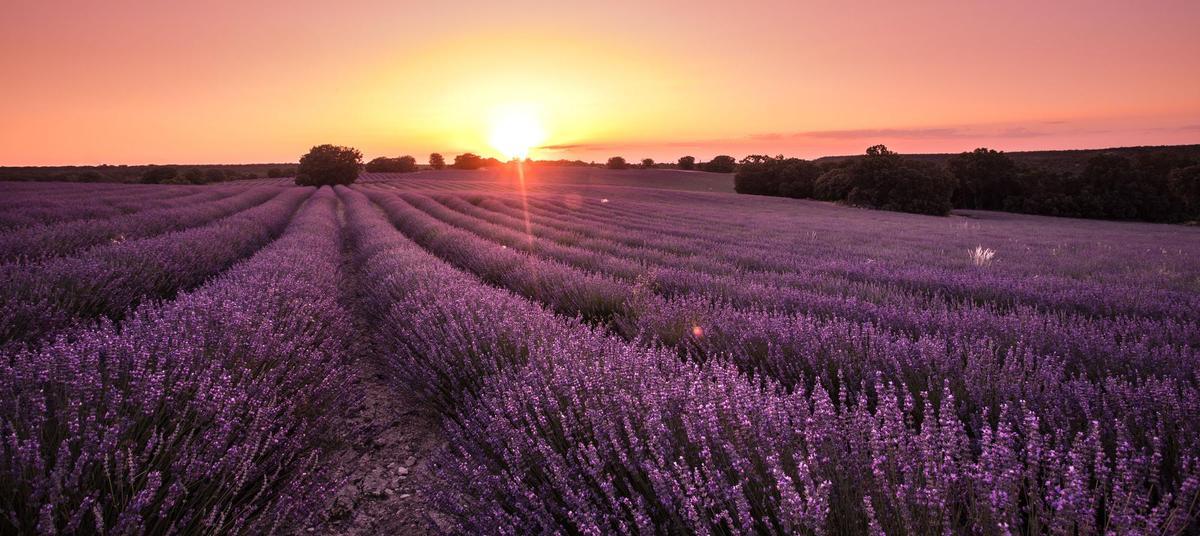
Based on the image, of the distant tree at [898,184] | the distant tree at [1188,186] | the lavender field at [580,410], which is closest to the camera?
the lavender field at [580,410]

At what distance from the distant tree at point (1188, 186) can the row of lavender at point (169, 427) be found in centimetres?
4600

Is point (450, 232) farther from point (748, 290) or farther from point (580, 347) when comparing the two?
point (580, 347)

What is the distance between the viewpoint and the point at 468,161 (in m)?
80.9

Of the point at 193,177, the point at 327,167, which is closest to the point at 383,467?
the point at 327,167

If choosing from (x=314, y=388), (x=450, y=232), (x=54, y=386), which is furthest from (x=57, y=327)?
(x=450, y=232)

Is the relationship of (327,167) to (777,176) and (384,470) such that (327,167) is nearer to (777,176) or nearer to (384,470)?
(777,176)

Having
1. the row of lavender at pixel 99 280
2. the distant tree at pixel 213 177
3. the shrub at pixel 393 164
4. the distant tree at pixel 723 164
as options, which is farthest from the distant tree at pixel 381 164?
the row of lavender at pixel 99 280

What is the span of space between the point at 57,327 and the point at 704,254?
6898 mm

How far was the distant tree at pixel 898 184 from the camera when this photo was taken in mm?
32719

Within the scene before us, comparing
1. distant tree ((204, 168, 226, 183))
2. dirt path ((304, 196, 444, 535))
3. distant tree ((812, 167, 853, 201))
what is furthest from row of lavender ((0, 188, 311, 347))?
distant tree ((204, 168, 226, 183))

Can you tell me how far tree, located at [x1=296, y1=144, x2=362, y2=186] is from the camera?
49625 millimetres

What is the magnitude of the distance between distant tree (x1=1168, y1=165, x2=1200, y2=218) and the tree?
206 ft

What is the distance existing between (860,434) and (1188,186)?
150ft

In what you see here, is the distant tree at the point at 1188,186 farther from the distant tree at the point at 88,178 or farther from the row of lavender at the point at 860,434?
the distant tree at the point at 88,178
